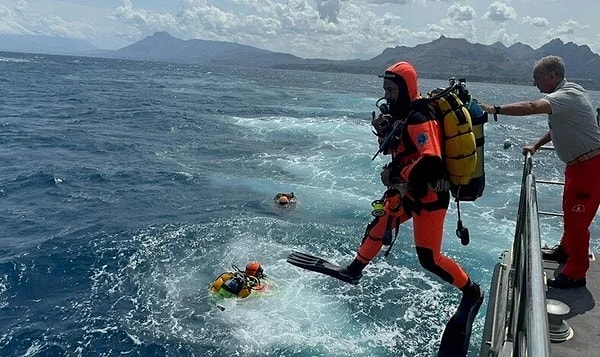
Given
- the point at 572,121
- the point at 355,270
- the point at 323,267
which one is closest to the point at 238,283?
the point at 323,267

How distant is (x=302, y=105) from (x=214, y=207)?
43976mm

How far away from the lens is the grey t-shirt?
5.08m

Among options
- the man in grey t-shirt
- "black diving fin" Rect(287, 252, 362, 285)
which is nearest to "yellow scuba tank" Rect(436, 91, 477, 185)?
the man in grey t-shirt

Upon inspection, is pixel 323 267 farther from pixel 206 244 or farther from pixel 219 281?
pixel 206 244

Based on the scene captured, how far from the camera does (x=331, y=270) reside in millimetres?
6207

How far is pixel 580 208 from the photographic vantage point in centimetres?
552

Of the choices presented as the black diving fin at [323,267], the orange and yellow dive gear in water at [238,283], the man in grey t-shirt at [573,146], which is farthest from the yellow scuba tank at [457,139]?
the orange and yellow dive gear in water at [238,283]

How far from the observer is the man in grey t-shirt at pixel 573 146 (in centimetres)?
509

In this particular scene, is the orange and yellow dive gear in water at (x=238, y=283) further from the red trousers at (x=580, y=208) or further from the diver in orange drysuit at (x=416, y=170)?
the red trousers at (x=580, y=208)

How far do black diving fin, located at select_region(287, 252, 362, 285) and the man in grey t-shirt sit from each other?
234cm

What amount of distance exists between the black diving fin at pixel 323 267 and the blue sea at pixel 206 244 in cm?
598

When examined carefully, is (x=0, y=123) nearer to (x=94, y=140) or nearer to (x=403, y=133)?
(x=94, y=140)

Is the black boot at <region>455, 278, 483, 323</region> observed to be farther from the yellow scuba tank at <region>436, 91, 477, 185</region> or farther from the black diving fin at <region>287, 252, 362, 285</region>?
the yellow scuba tank at <region>436, 91, 477, 185</region>

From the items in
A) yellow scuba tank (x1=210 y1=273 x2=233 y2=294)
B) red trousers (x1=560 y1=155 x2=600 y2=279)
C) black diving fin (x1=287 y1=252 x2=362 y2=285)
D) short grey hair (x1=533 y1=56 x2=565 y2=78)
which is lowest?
yellow scuba tank (x1=210 y1=273 x2=233 y2=294)
